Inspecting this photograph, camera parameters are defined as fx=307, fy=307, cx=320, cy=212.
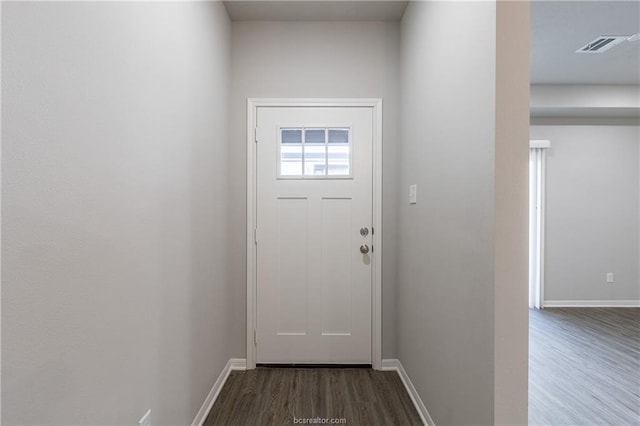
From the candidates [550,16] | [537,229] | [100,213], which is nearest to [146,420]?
[100,213]

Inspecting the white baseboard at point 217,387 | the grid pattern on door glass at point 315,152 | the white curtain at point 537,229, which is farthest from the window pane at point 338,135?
the white curtain at point 537,229

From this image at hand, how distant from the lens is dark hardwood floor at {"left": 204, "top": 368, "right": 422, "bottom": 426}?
5.95ft

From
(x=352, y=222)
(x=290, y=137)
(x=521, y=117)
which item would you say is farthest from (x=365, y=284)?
(x=521, y=117)

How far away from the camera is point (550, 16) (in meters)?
2.41

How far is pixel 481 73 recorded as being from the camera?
122 centimetres

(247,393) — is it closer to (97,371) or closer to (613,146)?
(97,371)

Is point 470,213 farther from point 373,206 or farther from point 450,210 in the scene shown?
point 373,206

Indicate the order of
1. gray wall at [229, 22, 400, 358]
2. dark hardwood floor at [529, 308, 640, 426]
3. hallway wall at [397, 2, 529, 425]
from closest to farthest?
hallway wall at [397, 2, 529, 425] → dark hardwood floor at [529, 308, 640, 426] → gray wall at [229, 22, 400, 358]

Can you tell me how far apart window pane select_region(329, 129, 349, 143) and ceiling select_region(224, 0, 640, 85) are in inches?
33.7

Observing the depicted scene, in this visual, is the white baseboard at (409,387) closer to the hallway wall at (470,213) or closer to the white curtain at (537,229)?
the hallway wall at (470,213)

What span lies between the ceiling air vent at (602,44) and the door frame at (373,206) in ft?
7.05

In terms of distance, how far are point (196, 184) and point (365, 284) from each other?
1453 mm

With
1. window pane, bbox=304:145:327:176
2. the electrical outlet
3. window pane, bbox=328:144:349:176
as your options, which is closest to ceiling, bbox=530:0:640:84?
window pane, bbox=328:144:349:176

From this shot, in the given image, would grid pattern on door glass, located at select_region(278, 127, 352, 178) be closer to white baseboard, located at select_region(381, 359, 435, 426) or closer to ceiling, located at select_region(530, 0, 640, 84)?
white baseboard, located at select_region(381, 359, 435, 426)
